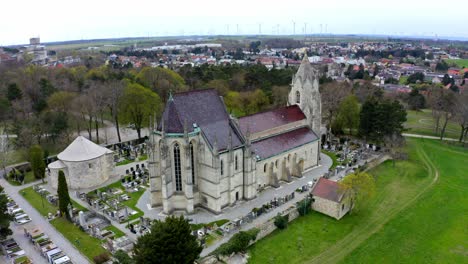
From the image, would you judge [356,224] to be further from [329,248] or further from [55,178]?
[55,178]

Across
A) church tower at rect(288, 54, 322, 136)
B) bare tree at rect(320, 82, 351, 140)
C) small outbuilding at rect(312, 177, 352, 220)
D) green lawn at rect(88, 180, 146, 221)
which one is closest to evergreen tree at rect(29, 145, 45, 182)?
green lawn at rect(88, 180, 146, 221)

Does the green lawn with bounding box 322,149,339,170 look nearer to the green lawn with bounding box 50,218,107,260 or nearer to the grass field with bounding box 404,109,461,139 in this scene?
the grass field with bounding box 404,109,461,139

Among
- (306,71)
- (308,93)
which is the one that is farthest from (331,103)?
(306,71)

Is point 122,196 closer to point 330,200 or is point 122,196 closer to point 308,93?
point 330,200

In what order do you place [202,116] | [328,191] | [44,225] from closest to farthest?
[44,225], [328,191], [202,116]

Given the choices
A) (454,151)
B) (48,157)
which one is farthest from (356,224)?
(48,157)

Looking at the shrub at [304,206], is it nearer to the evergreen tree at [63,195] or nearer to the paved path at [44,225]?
the paved path at [44,225]
